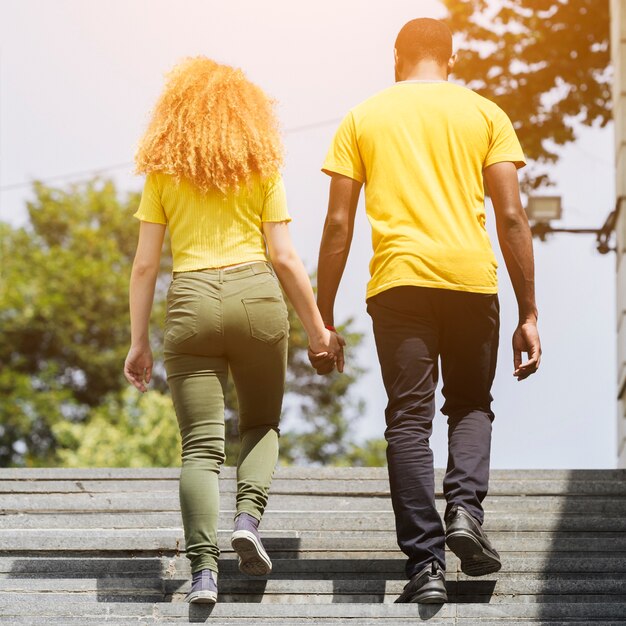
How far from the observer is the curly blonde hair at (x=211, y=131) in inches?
188

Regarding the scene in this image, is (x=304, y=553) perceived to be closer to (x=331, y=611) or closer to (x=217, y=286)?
(x=331, y=611)

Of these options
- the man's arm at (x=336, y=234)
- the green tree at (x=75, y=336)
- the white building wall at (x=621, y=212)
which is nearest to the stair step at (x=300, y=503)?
the man's arm at (x=336, y=234)

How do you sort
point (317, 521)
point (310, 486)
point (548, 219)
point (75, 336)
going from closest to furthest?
point (317, 521), point (310, 486), point (548, 219), point (75, 336)

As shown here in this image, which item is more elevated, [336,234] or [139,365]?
[336,234]

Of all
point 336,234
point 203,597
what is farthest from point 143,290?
point 203,597

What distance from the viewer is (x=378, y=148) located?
4.82m

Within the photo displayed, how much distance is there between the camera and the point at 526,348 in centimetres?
481

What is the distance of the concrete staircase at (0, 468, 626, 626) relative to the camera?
4.46 meters

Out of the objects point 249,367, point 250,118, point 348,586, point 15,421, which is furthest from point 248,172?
point 15,421

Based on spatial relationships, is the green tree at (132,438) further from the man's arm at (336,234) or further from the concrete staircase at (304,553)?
the man's arm at (336,234)

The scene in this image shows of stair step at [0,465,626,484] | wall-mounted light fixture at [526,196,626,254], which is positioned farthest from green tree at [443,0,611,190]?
stair step at [0,465,626,484]

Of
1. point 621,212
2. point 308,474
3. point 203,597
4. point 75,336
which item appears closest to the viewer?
point 203,597

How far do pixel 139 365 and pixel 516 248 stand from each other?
1.45 m

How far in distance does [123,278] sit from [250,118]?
2900cm
